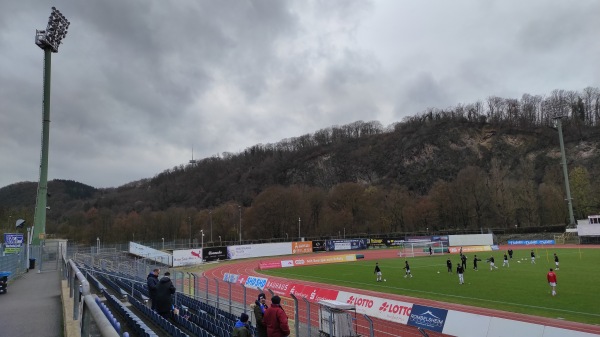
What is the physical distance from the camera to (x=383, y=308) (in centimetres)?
1734

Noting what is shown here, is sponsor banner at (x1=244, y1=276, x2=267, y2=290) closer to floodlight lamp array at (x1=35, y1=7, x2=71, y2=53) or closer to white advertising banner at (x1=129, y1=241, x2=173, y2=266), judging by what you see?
white advertising banner at (x1=129, y1=241, x2=173, y2=266)

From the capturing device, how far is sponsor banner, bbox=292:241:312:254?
71.2m

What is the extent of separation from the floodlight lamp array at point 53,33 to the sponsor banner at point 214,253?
32.5 meters

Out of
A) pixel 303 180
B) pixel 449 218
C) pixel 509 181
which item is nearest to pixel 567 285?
pixel 449 218

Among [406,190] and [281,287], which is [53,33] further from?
[406,190]

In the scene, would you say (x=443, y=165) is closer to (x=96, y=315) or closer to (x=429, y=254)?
(x=429, y=254)

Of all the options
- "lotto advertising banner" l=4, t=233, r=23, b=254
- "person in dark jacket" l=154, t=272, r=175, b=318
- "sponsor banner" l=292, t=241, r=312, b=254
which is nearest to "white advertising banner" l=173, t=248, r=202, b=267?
"sponsor banner" l=292, t=241, r=312, b=254

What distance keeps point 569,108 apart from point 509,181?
65720mm

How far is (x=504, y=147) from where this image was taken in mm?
146375

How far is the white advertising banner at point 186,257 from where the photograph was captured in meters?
54.4

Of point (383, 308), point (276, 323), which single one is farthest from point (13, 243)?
point (276, 323)

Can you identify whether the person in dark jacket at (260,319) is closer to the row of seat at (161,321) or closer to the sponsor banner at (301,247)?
the row of seat at (161,321)

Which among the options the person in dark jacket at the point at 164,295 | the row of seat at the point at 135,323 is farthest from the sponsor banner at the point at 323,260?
the row of seat at the point at 135,323

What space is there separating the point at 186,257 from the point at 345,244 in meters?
33.2
